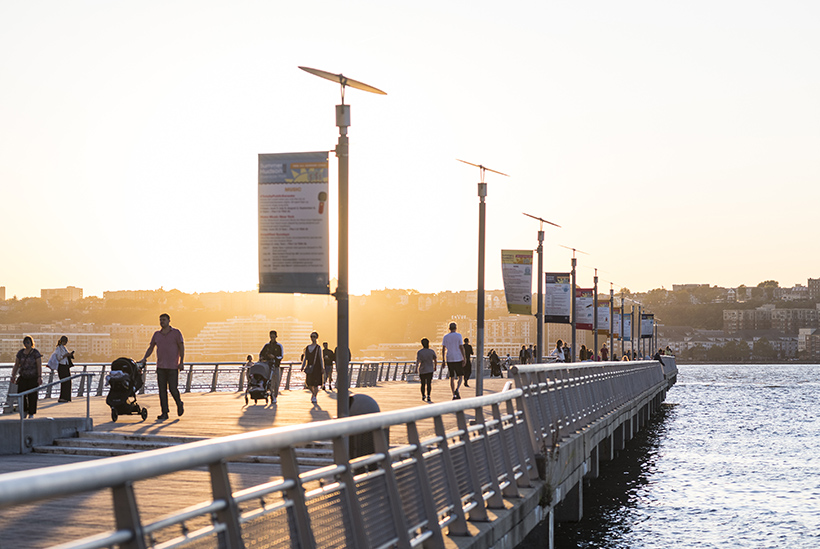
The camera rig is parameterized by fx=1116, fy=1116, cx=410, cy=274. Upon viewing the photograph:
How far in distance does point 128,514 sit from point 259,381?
82.3 ft

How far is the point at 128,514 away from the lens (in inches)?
139

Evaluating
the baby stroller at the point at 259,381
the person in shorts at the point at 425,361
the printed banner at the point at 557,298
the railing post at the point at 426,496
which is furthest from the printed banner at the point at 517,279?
the railing post at the point at 426,496

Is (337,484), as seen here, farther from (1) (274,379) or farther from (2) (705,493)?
(2) (705,493)

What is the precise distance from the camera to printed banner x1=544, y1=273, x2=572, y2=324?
1641 inches

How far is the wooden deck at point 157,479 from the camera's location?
3.67 metres

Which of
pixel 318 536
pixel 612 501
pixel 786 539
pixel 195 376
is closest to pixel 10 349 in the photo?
pixel 195 376

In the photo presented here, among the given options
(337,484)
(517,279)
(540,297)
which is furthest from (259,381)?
(337,484)

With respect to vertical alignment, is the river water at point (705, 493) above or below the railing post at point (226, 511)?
below

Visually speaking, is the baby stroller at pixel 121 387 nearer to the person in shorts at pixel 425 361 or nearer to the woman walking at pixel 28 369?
the woman walking at pixel 28 369

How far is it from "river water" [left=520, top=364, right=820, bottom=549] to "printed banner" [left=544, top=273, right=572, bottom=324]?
18.4 feet

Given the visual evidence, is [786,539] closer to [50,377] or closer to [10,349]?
[50,377]

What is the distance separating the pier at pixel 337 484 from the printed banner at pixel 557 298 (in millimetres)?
24417

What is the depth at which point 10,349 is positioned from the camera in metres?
89.1

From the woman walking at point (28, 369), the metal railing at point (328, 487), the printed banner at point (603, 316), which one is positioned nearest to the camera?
the metal railing at point (328, 487)
